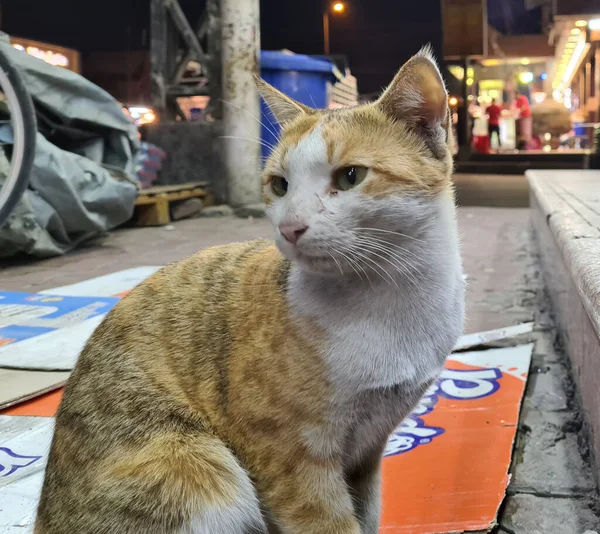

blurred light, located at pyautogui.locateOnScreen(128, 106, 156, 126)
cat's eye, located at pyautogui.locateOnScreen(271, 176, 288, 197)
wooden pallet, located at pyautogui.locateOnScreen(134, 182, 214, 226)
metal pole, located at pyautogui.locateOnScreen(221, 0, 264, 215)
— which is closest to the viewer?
cat's eye, located at pyautogui.locateOnScreen(271, 176, 288, 197)

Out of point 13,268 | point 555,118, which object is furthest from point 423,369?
point 555,118

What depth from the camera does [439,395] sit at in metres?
2.02

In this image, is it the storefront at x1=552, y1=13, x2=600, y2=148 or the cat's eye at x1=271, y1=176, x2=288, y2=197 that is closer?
the cat's eye at x1=271, y1=176, x2=288, y2=197

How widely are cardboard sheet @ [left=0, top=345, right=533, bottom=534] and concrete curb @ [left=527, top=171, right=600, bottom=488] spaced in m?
0.21

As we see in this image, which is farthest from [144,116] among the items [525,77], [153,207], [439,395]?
[525,77]

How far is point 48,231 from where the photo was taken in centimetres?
412

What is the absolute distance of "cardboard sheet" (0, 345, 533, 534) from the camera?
4.57ft

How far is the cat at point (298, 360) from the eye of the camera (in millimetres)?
997

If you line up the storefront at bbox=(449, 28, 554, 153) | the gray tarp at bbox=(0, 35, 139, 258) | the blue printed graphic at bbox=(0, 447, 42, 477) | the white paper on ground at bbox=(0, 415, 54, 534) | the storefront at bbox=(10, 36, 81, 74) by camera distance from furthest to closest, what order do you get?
the storefront at bbox=(449, 28, 554, 153), the storefront at bbox=(10, 36, 81, 74), the gray tarp at bbox=(0, 35, 139, 258), the blue printed graphic at bbox=(0, 447, 42, 477), the white paper on ground at bbox=(0, 415, 54, 534)

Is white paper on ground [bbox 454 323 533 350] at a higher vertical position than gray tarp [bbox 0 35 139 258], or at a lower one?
lower

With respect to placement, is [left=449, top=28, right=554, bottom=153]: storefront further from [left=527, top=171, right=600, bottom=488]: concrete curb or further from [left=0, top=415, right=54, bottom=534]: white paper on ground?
[left=0, top=415, right=54, bottom=534]: white paper on ground

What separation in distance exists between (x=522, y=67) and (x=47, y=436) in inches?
925

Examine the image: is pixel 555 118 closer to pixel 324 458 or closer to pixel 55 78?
pixel 55 78

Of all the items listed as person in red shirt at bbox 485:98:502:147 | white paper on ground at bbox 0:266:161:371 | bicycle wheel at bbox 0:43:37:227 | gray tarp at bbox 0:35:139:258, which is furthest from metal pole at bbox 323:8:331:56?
white paper on ground at bbox 0:266:161:371
